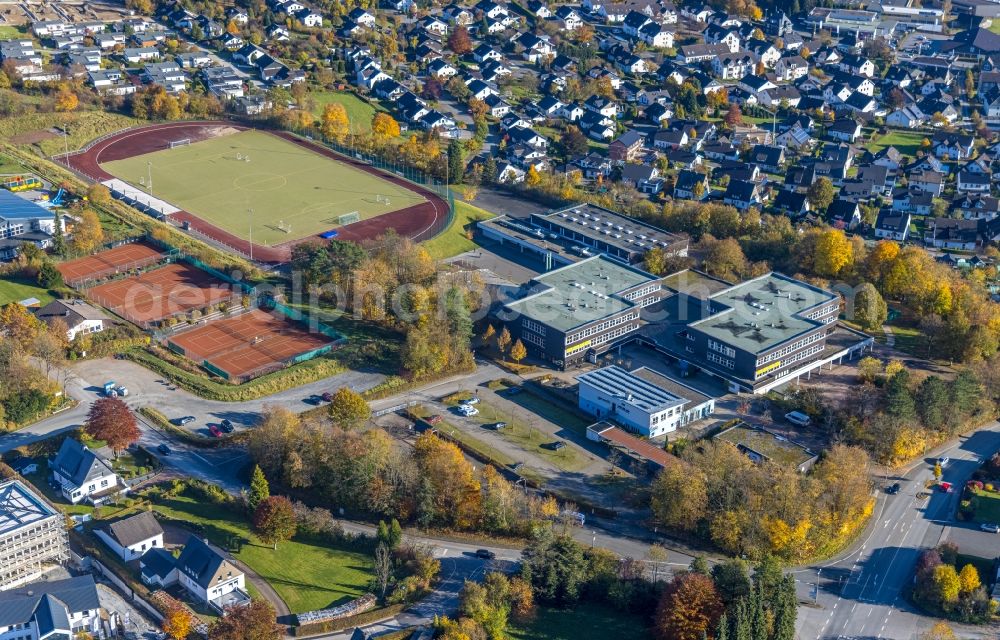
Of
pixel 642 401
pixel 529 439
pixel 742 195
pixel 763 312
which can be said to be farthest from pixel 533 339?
pixel 742 195

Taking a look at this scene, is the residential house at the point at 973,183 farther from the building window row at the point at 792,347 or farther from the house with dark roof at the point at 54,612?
the house with dark roof at the point at 54,612

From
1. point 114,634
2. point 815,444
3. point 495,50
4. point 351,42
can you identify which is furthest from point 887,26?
point 114,634

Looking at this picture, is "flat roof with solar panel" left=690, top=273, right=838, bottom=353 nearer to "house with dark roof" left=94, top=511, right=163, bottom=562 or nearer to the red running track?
the red running track

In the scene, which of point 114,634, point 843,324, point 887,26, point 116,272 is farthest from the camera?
point 887,26

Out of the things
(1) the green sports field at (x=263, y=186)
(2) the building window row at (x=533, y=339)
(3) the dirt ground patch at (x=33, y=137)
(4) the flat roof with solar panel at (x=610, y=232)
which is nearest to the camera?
(2) the building window row at (x=533, y=339)

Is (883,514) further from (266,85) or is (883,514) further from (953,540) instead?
(266,85)

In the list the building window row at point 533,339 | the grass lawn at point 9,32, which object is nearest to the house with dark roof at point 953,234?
the building window row at point 533,339
